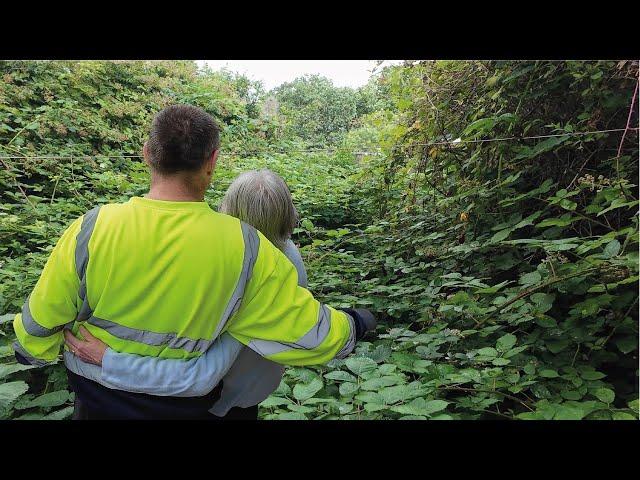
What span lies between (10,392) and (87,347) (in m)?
0.48

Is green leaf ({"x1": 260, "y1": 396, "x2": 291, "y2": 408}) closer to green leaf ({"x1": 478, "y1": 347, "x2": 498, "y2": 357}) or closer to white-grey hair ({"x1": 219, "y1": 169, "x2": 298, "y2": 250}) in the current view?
white-grey hair ({"x1": 219, "y1": 169, "x2": 298, "y2": 250})

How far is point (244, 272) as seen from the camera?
3.49ft

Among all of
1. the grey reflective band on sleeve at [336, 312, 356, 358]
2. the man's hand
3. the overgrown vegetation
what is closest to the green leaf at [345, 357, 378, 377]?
the overgrown vegetation

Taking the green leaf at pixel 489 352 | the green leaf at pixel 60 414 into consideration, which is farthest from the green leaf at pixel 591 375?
the green leaf at pixel 60 414

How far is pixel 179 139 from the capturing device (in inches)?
40.8

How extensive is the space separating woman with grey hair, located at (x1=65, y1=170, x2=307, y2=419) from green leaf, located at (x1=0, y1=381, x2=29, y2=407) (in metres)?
0.35

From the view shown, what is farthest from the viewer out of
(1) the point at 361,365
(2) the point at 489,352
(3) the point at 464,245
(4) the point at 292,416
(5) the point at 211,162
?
(3) the point at 464,245

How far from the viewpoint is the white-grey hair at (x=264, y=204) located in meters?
1.40

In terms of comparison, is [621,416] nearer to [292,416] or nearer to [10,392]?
[292,416]

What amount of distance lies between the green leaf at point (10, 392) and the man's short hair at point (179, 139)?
2.58 ft

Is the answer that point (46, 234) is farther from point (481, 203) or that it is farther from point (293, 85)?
point (293, 85)

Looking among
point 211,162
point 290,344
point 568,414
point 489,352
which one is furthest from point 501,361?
point 211,162

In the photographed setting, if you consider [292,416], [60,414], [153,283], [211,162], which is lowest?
[60,414]
